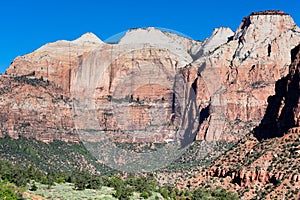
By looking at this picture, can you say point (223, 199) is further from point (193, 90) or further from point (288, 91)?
point (193, 90)

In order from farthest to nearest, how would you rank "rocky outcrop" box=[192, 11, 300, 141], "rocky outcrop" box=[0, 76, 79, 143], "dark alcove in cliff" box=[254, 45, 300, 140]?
"rocky outcrop" box=[0, 76, 79, 143] → "rocky outcrop" box=[192, 11, 300, 141] → "dark alcove in cliff" box=[254, 45, 300, 140]

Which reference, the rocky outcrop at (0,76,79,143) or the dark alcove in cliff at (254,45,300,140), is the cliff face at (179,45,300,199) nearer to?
the dark alcove in cliff at (254,45,300,140)

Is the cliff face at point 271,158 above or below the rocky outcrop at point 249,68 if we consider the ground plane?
below

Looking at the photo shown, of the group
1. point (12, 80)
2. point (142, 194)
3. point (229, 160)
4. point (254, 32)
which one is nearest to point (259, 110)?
point (254, 32)

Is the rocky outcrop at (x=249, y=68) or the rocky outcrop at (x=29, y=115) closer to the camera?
the rocky outcrop at (x=249, y=68)

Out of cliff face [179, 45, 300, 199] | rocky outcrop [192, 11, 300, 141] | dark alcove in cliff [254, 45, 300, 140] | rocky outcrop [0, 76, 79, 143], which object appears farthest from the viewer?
rocky outcrop [0, 76, 79, 143]

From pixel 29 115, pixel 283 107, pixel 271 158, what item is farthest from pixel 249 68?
pixel 271 158

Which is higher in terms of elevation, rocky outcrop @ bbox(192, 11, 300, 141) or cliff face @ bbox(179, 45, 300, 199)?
rocky outcrop @ bbox(192, 11, 300, 141)

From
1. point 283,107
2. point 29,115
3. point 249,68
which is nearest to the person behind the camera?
point 283,107

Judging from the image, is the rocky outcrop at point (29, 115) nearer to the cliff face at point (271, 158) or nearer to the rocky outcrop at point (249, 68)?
the rocky outcrop at point (249, 68)

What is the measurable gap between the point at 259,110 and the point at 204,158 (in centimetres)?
2962

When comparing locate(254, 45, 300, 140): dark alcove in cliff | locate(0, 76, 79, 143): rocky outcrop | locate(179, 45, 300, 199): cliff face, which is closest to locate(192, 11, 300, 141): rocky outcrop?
locate(254, 45, 300, 140): dark alcove in cliff

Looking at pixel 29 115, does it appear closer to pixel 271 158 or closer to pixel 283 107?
pixel 283 107

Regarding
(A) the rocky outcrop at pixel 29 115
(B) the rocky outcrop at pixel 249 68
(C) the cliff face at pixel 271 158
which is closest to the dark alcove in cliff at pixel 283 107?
(C) the cliff face at pixel 271 158
